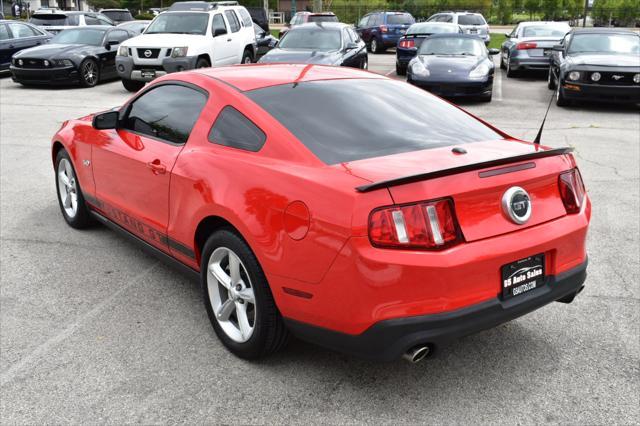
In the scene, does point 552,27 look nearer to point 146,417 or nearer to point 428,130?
point 428,130

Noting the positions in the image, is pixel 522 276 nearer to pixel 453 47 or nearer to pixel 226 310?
pixel 226 310

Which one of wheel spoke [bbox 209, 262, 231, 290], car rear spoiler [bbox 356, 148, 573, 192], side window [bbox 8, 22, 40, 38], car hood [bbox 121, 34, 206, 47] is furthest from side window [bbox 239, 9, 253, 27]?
car rear spoiler [bbox 356, 148, 573, 192]

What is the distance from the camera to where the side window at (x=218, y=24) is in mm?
15711

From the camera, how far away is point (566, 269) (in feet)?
10.8

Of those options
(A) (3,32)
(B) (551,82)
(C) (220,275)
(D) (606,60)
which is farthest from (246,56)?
(C) (220,275)

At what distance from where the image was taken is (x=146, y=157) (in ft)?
14.0

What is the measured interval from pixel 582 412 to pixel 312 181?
164 centimetres

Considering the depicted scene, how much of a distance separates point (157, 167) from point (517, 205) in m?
2.21

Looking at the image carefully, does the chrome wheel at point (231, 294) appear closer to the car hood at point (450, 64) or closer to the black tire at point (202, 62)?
the car hood at point (450, 64)

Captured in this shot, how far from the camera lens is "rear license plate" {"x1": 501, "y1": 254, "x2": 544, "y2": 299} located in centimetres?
301

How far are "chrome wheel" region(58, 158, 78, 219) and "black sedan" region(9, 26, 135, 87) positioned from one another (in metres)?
11.0

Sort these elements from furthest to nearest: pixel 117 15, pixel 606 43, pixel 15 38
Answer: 1. pixel 117 15
2. pixel 15 38
3. pixel 606 43

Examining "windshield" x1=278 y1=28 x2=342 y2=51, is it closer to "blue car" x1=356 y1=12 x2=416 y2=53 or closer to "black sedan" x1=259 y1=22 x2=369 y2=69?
"black sedan" x1=259 y1=22 x2=369 y2=69

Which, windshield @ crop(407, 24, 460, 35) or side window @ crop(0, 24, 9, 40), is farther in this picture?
windshield @ crop(407, 24, 460, 35)
